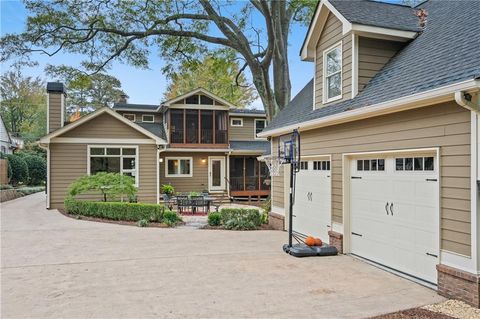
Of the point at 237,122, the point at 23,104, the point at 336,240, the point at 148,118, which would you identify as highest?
the point at 23,104

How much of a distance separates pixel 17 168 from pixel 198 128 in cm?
1393

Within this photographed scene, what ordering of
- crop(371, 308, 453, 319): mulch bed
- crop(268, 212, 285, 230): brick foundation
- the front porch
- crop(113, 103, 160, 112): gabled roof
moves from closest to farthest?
crop(371, 308, 453, 319): mulch bed
crop(268, 212, 285, 230): brick foundation
the front porch
crop(113, 103, 160, 112): gabled roof

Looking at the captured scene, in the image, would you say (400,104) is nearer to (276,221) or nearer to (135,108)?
(276,221)

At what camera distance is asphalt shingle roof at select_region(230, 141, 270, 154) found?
20416mm

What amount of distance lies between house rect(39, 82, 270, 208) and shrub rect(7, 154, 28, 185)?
9.09m

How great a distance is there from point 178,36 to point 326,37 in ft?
33.5

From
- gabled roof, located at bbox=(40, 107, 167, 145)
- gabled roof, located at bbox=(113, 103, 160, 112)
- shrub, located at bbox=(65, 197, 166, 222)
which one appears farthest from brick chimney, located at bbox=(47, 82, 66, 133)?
gabled roof, located at bbox=(113, 103, 160, 112)

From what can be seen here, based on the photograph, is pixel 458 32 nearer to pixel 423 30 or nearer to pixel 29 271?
pixel 423 30

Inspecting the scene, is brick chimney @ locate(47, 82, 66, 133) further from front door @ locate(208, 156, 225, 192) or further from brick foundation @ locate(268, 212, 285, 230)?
brick foundation @ locate(268, 212, 285, 230)

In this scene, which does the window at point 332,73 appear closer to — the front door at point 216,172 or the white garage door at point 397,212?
the white garage door at point 397,212

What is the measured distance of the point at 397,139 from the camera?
5.61 m

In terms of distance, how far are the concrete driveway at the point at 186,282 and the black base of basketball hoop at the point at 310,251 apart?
0.63ft

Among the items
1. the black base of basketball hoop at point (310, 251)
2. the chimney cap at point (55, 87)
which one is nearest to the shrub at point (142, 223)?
the black base of basketball hoop at point (310, 251)

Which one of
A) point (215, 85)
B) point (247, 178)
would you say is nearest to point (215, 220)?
point (247, 178)
